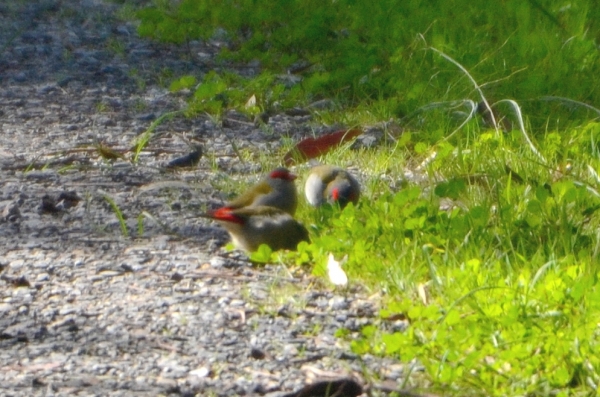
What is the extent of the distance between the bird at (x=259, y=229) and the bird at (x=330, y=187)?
36 centimetres

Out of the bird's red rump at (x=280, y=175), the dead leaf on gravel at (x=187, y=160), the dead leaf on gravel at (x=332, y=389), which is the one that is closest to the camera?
the dead leaf on gravel at (x=332, y=389)

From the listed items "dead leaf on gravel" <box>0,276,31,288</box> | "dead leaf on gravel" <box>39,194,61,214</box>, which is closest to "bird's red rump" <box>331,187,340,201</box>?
"dead leaf on gravel" <box>39,194,61,214</box>

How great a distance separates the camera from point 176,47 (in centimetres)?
853

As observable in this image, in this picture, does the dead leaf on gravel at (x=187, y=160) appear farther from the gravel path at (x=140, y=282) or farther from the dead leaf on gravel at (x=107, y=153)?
the dead leaf on gravel at (x=107, y=153)

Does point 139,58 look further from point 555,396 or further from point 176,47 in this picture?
point 555,396

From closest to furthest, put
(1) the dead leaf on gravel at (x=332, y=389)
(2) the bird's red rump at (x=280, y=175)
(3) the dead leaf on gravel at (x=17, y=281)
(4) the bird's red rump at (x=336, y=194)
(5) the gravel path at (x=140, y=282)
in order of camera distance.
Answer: (1) the dead leaf on gravel at (x=332, y=389) < (5) the gravel path at (x=140, y=282) < (3) the dead leaf on gravel at (x=17, y=281) < (4) the bird's red rump at (x=336, y=194) < (2) the bird's red rump at (x=280, y=175)

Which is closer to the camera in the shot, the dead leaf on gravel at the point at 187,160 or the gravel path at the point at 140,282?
the gravel path at the point at 140,282

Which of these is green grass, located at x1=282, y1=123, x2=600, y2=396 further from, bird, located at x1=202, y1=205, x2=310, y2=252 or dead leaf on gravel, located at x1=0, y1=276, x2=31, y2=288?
dead leaf on gravel, located at x1=0, y1=276, x2=31, y2=288

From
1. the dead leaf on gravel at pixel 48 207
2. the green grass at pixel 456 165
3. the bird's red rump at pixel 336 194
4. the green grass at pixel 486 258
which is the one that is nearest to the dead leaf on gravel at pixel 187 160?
the green grass at pixel 456 165

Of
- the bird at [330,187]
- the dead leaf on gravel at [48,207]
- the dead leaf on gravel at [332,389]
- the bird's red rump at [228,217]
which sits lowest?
the dead leaf on gravel at [48,207]

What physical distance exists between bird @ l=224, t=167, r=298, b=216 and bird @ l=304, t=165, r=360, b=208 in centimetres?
9

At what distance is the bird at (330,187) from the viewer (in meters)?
4.44

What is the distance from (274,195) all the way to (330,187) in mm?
240

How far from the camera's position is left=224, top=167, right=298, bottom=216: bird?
4430 mm
